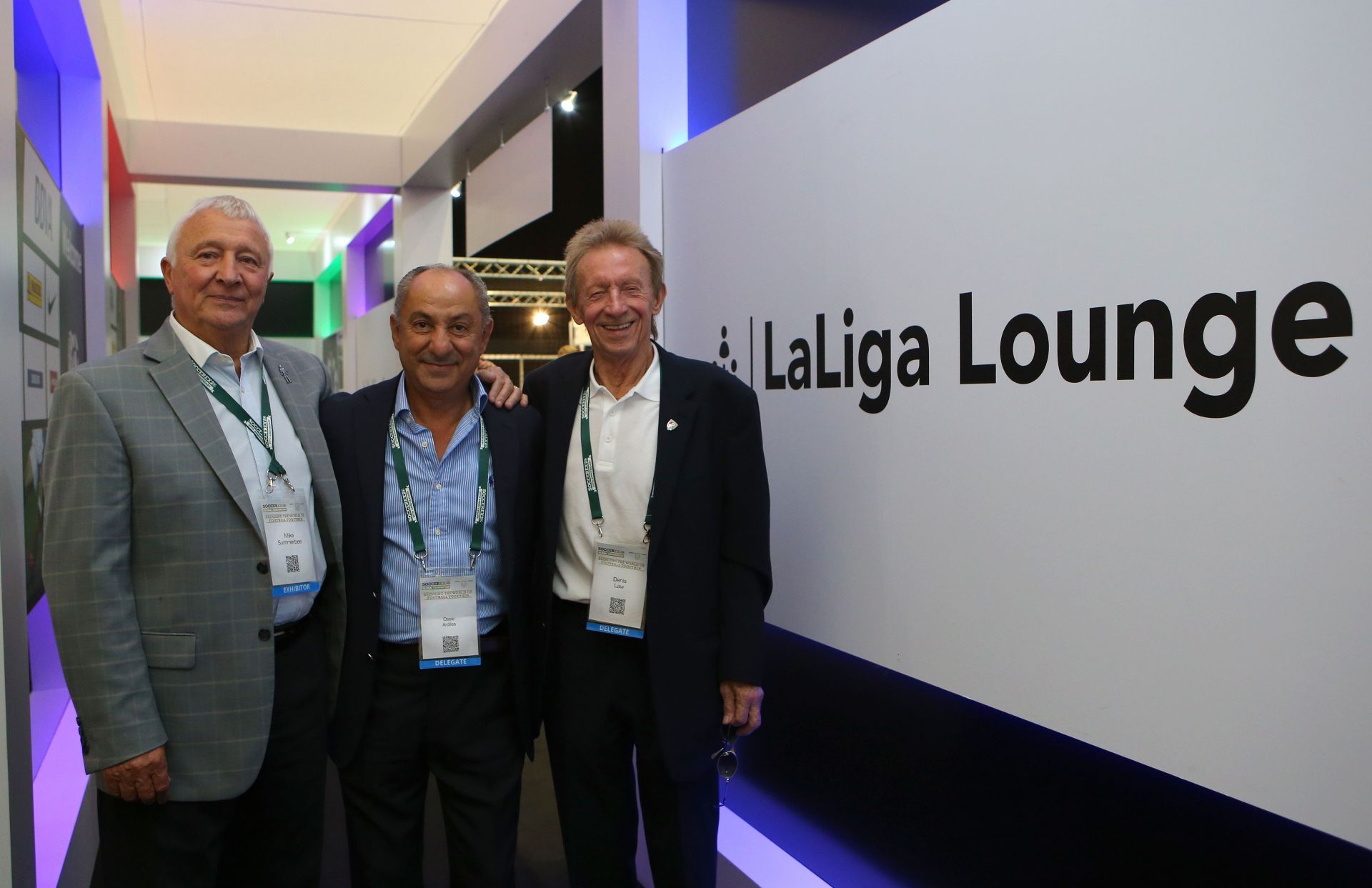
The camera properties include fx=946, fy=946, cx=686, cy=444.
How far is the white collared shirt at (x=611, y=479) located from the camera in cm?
197

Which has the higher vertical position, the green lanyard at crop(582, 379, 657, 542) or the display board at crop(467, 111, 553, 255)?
the display board at crop(467, 111, 553, 255)

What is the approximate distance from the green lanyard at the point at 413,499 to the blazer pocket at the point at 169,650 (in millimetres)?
433

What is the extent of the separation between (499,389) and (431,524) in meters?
0.36

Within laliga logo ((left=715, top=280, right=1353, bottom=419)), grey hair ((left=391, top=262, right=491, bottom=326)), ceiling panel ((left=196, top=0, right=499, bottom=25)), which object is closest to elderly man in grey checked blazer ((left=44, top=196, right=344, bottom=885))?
grey hair ((left=391, top=262, right=491, bottom=326))

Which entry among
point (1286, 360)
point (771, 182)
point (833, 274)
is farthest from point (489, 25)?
point (1286, 360)

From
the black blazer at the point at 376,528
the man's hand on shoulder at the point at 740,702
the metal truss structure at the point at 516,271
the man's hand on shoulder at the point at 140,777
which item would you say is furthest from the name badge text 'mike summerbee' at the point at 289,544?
the metal truss structure at the point at 516,271

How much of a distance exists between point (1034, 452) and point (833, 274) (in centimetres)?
75

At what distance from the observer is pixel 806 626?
2391mm

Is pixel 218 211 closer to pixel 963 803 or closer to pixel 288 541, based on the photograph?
pixel 288 541

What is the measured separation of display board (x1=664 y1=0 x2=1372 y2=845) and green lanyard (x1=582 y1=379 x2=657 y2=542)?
A: 52cm

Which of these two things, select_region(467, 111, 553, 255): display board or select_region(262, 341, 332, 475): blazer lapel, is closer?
select_region(262, 341, 332, 475): blazer lapel

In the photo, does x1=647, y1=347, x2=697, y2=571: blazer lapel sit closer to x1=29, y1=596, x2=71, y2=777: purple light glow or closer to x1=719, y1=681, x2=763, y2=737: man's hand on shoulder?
x1=719, y1=681, x2=763, y2=737: man's hand on shoulder

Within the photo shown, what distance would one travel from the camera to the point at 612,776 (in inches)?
80.1

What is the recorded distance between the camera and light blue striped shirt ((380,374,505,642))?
6.30 ft
